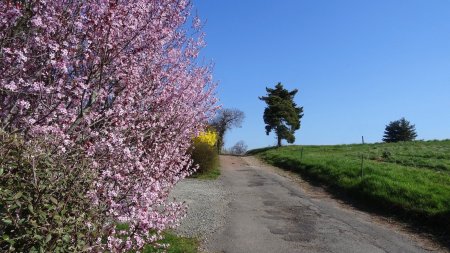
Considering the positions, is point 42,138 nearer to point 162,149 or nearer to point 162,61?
point 162,149

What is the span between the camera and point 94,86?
18.4ft

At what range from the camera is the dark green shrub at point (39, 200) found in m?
3.55

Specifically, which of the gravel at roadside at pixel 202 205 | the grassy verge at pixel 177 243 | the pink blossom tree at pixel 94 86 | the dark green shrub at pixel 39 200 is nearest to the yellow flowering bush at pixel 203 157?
the gravel at roadside at pixel 202 205

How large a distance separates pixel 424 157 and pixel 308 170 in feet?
23.8

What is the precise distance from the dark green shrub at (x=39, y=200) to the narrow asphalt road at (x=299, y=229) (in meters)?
6.64

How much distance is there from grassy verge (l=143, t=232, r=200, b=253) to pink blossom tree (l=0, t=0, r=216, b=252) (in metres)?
3.03

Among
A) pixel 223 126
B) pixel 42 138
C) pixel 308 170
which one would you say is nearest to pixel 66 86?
pixel 42 138

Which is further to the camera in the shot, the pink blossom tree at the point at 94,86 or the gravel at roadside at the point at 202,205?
the gravel at roadside at the point at 202,205

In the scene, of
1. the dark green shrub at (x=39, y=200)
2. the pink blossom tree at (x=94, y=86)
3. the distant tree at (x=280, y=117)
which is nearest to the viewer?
the dark green shrub at (x=39, y=200)

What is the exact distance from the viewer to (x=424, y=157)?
25.8 meters

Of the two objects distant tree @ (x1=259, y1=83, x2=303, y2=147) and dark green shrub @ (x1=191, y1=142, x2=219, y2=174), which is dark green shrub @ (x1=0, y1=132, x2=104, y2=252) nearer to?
dark green shrub @ (x1=191, y1=142, x2=219, y2=174)

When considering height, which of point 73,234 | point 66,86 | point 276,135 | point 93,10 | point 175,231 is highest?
point 276,135

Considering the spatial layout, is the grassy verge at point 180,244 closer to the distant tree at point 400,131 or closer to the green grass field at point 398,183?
the green grass field at point 398,183

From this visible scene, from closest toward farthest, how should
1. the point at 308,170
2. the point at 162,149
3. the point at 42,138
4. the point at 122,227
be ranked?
the point at 42,138 < the point at 162,149 < the point at 122,227 < the point at 308,170
